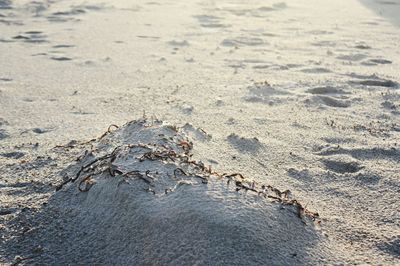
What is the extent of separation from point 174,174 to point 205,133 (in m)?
0.66

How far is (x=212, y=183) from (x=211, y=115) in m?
1.00

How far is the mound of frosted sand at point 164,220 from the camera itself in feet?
4.00

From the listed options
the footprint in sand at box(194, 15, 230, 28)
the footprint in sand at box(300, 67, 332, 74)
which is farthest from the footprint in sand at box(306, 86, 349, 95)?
the footprint in sand at box(194, 15, 230, 28)

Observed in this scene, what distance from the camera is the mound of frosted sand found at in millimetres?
1219

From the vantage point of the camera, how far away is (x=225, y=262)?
117 centimetres

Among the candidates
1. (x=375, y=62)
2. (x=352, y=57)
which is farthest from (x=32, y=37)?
(x=375, y=62)

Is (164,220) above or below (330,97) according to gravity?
above

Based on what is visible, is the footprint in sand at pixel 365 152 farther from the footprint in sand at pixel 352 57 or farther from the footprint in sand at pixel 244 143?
the footprint in sand at pixel 352 57

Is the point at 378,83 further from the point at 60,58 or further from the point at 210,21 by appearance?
the point at 210,21

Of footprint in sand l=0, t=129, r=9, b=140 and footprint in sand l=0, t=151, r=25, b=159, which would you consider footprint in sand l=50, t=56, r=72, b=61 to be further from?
footprint in sand l=0, t=151, r=25, b=159

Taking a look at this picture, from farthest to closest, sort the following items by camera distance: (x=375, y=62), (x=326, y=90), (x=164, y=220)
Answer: (x=375, y=62)
(x=326, y=90)
(x=164, y=220)

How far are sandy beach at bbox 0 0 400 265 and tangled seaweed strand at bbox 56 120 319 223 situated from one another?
2 cm

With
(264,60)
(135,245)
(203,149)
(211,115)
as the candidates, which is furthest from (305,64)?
(135,245)

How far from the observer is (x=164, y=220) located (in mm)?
1273
